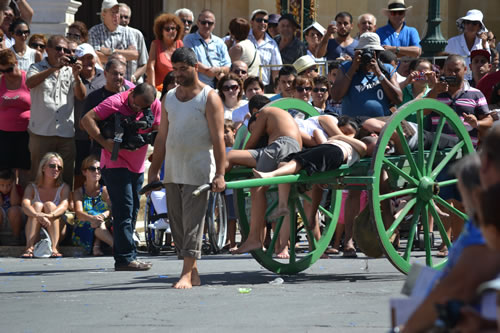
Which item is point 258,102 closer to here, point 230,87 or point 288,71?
point 230,87

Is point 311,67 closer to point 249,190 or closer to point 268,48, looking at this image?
point 268,48

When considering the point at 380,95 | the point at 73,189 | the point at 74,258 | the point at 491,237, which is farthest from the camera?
the point at 73,189

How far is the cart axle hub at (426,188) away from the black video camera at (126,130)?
7.62 ft

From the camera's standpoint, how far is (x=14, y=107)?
11.5m

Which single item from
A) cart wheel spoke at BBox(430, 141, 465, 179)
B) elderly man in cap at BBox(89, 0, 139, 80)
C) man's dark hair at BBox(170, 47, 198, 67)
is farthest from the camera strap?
elderly man in cap at BBox(89, 0, 139, 80)

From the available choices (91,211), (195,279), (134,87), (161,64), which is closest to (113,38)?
(161,64)

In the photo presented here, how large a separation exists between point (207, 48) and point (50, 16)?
3.36 m

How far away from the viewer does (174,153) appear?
27.0 ft

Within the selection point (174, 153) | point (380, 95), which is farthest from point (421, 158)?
point (174, 153)

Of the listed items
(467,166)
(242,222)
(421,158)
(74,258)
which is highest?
(467,166)

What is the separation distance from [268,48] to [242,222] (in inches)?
211

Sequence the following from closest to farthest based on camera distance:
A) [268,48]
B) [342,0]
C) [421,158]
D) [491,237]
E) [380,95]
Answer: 1. [491,237]
2. [421,158]
3. [380,95]
4. [268,48]
5. [342,0]

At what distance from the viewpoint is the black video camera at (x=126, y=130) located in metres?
9.07

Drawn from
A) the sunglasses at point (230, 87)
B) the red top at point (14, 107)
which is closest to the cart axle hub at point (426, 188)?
the sunglasses at point (230, 87)
